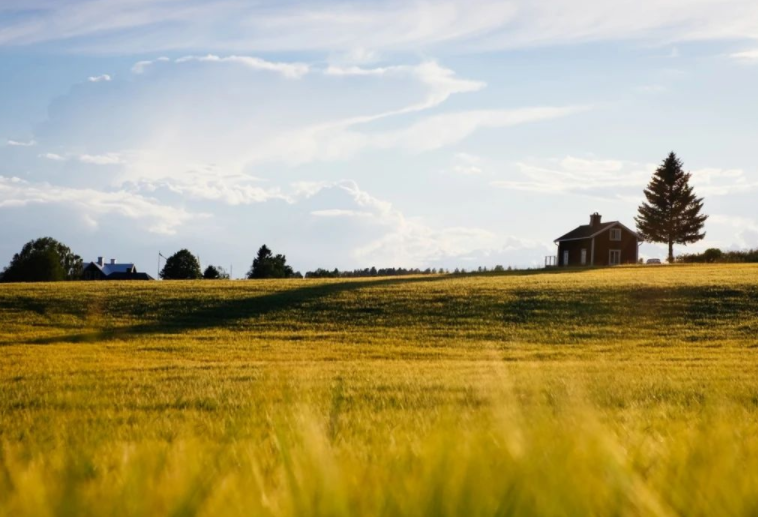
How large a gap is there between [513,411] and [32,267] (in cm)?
9207

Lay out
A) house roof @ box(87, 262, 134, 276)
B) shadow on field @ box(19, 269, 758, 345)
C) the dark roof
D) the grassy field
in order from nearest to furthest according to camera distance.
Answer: the grassy field
shadow on field @ box(19, 269, 758, 345)
the dark roof
house roof @ box(87, 262, 134, 276)

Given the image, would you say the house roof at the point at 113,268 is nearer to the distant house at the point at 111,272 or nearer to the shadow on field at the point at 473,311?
the distant house at the point at 111,272

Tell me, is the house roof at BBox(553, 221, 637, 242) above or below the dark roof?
above

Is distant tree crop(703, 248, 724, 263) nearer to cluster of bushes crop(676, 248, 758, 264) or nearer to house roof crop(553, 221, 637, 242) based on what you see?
cluster of bushes crop(676, 248, 758, 264)

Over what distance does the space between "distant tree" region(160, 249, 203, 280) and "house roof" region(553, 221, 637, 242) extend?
144 ft

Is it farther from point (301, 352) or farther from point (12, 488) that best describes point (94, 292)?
point (12, 488)

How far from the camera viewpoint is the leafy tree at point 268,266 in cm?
8769

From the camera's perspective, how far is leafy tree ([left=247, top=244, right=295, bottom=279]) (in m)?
87.7

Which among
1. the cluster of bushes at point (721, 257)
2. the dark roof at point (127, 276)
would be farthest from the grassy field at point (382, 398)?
the dark roof at point (127, 276)

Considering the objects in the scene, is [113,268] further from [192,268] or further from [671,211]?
[671,211]

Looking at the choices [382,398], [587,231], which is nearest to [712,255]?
[587,231]

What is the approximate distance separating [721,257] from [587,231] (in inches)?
555

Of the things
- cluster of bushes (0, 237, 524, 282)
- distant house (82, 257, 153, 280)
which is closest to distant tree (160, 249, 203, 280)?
cluster of bushes (0, 237, 524, 282)

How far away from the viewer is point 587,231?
272 ft
